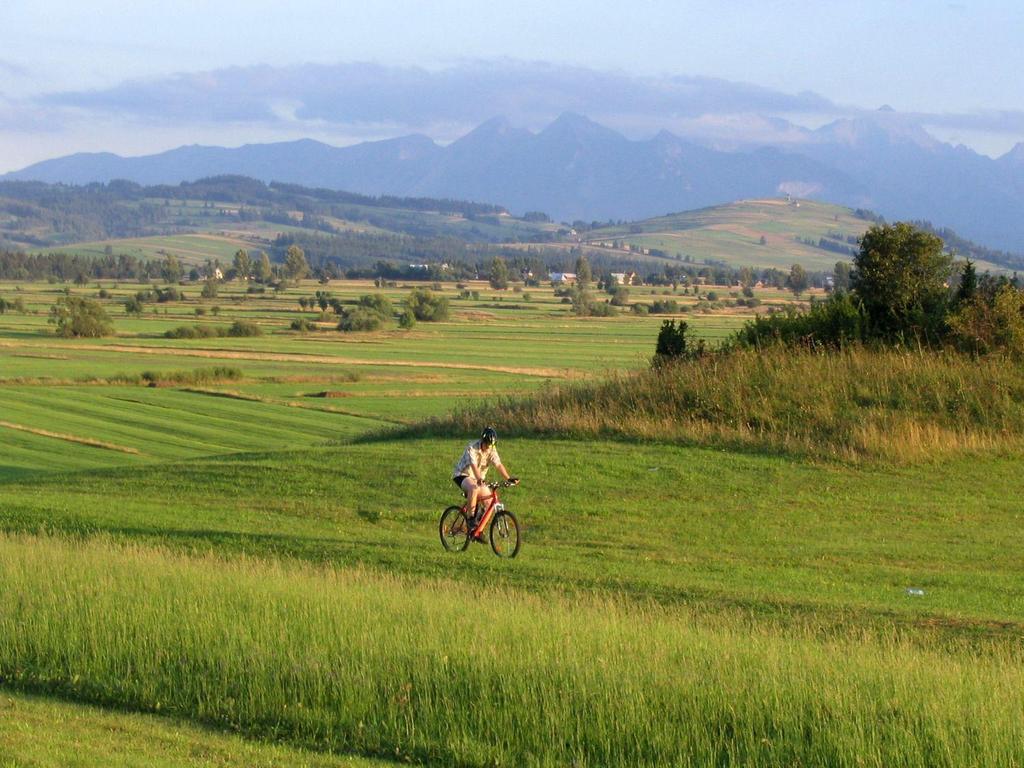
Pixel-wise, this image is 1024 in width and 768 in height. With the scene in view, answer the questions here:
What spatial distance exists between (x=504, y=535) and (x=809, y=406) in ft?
37.5

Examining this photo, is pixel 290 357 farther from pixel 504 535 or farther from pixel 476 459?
pixel 476 459

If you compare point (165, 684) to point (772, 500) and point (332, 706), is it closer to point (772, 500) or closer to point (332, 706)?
point (332, 706)

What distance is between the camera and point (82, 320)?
369ft

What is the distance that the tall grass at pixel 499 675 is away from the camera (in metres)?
9.95

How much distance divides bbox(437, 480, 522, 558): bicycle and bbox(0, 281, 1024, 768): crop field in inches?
11.3

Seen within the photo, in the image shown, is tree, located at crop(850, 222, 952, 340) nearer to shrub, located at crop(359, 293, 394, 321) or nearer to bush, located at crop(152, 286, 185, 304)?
shrub, located at crop(359, 293, 394, 321)

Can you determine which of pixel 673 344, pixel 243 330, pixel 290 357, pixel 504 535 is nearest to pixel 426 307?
pixel 243 330

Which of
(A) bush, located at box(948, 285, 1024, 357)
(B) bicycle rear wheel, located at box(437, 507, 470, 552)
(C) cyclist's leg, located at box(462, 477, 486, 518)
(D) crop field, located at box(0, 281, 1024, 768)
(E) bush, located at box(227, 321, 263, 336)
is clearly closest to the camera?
(D) crop field, located at box(0, 281, 1024, 768)

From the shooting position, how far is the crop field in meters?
10.1

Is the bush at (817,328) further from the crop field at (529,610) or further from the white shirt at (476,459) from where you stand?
the white shirt at (476,459)

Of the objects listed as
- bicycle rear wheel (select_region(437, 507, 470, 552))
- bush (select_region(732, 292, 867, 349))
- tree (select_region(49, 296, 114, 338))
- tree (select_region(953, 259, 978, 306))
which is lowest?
tree (select_region(49, 296, 114, 338))

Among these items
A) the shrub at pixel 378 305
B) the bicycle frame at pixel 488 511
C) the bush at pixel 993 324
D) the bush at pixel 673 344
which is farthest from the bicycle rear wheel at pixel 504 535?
the shrub at pixel 378 305

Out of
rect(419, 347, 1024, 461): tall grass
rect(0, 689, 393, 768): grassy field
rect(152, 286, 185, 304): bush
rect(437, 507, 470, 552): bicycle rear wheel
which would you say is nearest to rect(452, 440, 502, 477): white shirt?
rect(437, 507, 470, 552): bicycle rear wheel

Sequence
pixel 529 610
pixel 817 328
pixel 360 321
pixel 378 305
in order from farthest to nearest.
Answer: pixel 378 305
pixel 360 321
pixel 817 328
pixel 529 610
